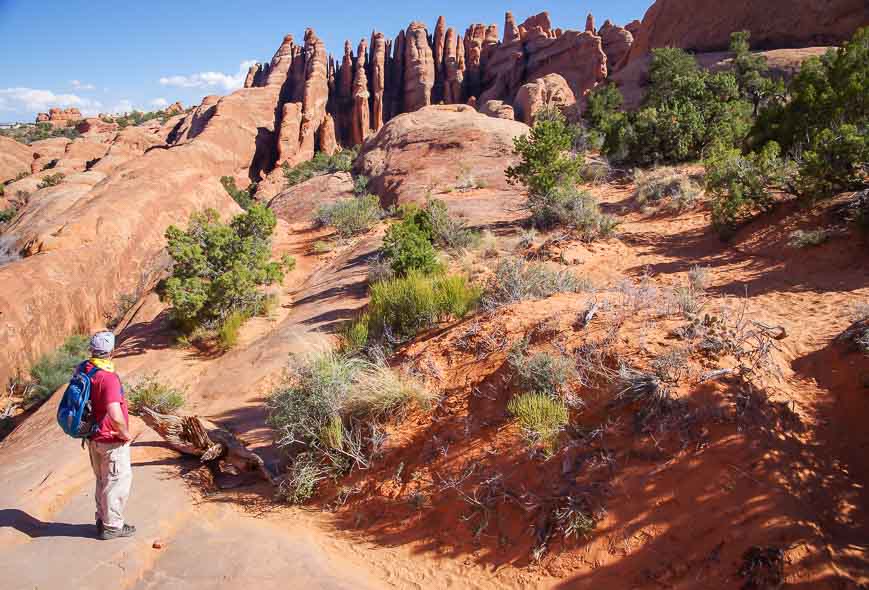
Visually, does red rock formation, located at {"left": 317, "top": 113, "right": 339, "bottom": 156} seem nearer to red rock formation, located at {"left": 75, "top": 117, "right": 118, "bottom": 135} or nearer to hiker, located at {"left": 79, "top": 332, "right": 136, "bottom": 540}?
red rock formation, located at {"left": 75, "top": 117, "right": 118, "bottom": 135}

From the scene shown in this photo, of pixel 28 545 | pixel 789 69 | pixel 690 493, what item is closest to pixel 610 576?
pixel 690 493

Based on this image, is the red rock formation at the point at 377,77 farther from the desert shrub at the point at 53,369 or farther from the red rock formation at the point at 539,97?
the desert shrub at the point at 53,369

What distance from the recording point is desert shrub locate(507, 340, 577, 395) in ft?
Answer: 15.8

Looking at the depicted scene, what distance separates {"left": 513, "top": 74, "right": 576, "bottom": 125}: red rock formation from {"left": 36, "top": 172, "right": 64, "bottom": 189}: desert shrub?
31538 mm

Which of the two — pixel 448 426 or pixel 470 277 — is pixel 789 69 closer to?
pixel 470 277

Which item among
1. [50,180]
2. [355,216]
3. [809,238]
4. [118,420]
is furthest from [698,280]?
[50,180]

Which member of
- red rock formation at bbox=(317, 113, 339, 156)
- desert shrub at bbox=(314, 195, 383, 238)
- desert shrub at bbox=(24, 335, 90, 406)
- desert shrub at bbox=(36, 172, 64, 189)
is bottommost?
desert shrub at bbox=(24, 335, 90, 406)

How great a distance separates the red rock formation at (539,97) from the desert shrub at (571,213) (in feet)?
88.0

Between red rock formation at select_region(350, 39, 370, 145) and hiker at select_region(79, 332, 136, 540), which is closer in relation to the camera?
hiker at select_region(79, 332, 136, 540)

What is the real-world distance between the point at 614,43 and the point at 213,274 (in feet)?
175

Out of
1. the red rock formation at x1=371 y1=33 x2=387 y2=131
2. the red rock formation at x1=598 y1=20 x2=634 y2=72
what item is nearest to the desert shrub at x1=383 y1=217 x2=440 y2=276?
the red rock formation at x1=371 y1=33 x2=387 y2=131

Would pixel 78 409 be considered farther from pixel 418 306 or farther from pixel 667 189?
pixel 667 189

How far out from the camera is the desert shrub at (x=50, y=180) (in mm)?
31914

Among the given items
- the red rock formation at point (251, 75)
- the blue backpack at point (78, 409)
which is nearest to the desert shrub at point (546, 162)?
the blue backpack at point (78, 409)
